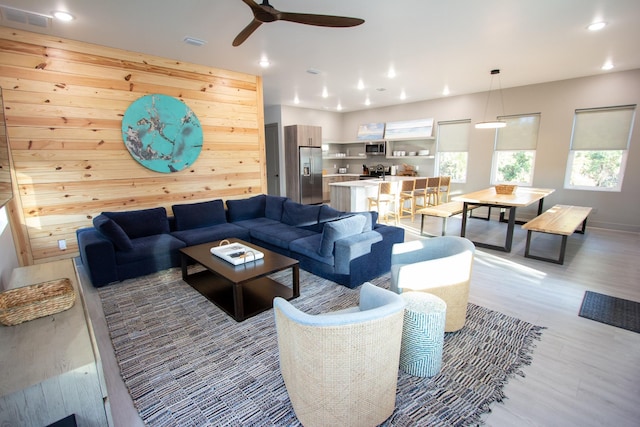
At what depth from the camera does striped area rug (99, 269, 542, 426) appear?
1.70 meters

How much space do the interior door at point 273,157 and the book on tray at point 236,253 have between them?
17.9ft

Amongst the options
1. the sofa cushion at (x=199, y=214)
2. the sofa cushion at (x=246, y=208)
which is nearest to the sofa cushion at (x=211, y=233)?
the sofa cushion at (x=199, y=214)

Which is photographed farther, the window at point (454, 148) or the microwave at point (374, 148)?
the microwave at point (374, 148)

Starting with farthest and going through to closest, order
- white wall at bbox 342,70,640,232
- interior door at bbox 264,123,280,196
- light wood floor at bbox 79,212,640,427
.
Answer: interior door at bbox 264,123,280,196, white wall at bbox 342,70,640,232, light wood floor at bbox 79,212,640,427

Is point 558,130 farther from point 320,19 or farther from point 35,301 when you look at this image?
point 35,301

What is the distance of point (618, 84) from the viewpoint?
5.18m

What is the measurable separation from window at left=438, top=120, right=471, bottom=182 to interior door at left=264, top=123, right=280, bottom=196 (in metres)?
4.44

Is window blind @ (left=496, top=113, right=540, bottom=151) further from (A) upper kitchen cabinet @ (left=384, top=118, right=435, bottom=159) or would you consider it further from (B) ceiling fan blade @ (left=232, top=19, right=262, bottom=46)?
(B) ceiling fan blade @ (left=232, top=19, right=262, bottom=46)

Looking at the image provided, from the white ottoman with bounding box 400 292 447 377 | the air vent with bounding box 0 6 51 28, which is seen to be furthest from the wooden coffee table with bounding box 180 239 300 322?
the air vent with bounding box 0 6 51 28

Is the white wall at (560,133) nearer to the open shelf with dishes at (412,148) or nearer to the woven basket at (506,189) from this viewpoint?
the open shelf with dishes at (412,148)

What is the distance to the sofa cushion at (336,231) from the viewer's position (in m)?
3.09

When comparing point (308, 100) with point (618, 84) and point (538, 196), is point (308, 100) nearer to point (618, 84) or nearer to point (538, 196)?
point (538, 196)

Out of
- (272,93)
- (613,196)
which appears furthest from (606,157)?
(272,93)

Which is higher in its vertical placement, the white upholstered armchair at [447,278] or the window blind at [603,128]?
the window blind at [603,128]
